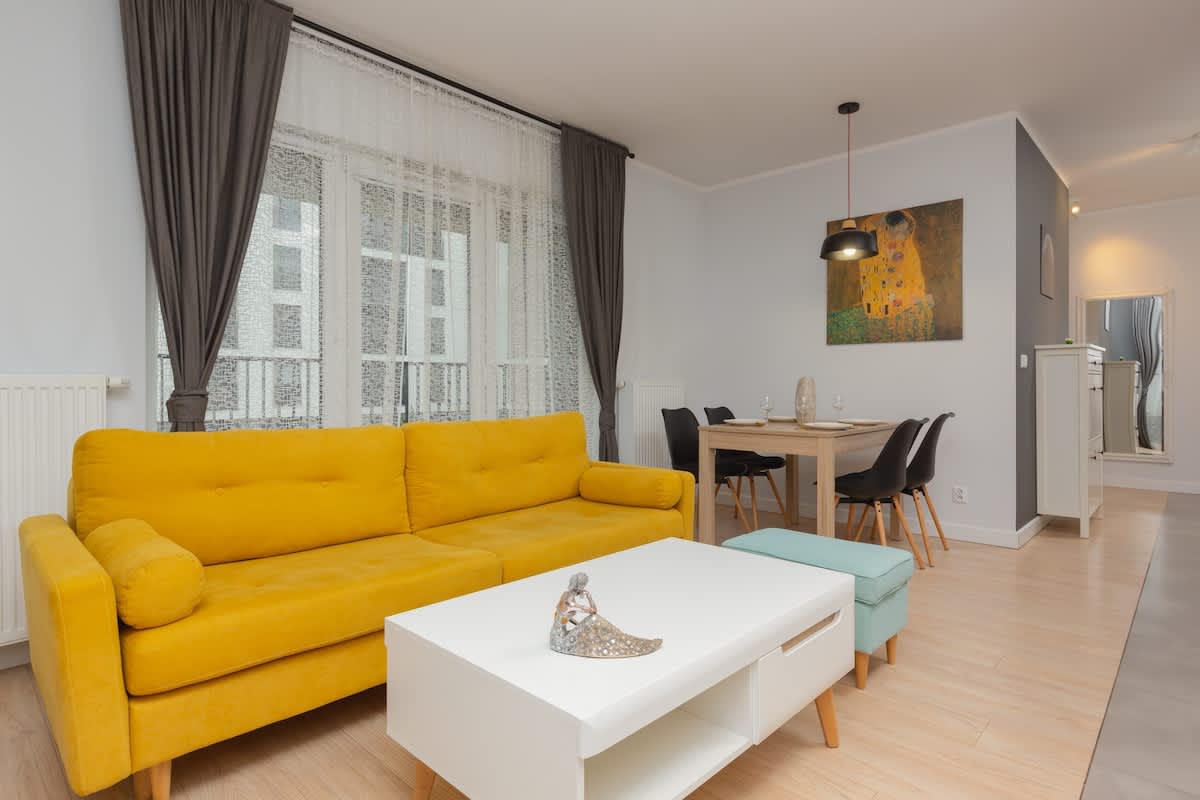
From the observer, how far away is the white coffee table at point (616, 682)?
115 cm

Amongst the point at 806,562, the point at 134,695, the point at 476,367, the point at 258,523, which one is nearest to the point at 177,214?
the point at 258,523

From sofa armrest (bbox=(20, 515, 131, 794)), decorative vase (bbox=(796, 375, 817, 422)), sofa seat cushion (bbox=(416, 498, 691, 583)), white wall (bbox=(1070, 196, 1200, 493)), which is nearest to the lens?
sofa armrest (bbox=(20, 515, 131, 794))

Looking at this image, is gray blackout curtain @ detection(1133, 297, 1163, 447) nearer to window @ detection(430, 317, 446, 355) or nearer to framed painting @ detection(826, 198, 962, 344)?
framed painting @ detection(826, 198, 962, 344)

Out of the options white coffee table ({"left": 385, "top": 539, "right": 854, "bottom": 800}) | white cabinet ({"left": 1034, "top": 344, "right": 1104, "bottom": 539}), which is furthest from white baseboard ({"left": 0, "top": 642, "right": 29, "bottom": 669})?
white cabinet ({"left": 1034, "top": 344, "right": 1104, "bottom": 539})

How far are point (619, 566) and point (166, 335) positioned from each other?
2.02 metres

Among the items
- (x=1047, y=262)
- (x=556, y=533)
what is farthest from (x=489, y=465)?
(x=1047, y=262)

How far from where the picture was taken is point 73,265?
240 centimetres

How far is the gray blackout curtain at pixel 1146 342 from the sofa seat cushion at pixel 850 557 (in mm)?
5730

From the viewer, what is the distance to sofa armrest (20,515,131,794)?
139 cm

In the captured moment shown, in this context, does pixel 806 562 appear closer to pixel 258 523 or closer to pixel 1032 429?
pixel 258 523

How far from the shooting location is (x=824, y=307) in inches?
190

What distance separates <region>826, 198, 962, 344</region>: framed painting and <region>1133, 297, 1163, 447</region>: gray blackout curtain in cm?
354

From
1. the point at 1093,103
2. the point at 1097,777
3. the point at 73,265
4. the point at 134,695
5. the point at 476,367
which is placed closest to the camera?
the point at 134,695

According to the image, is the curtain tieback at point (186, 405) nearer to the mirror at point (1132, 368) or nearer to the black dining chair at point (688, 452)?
the black dining chair at point (688, 452)
